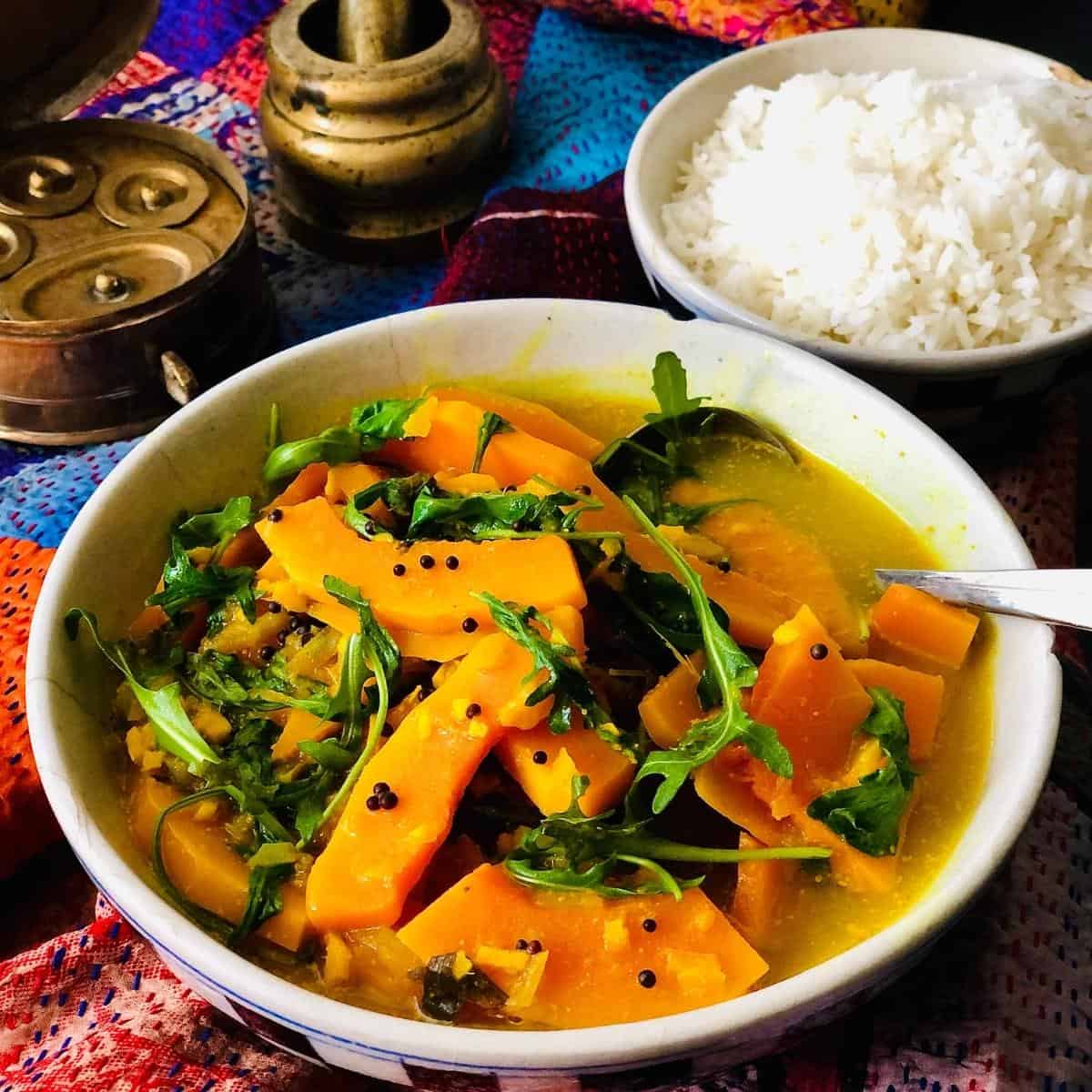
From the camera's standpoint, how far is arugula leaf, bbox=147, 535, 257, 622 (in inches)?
56.1

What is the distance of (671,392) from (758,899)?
737mm

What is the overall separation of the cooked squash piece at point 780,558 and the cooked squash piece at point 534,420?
142 millimetres

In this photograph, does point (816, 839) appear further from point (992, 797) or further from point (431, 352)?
point (431, 352)

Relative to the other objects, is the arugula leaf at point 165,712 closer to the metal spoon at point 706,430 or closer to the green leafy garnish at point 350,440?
the green leafy garnish at point 350,440

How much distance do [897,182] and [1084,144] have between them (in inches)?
16.7

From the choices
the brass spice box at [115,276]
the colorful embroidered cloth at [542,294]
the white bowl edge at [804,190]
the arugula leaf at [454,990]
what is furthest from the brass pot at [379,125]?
the arugula leaf at [454,990]

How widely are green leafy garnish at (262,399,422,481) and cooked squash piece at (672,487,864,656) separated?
0.40 m

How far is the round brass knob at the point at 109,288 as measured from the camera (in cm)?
215

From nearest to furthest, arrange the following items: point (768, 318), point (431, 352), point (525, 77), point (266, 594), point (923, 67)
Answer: point (266, 594) < point (431, 352) < point (768, 318) < point (923, 67) < point (525, 77)

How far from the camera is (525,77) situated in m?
3.04

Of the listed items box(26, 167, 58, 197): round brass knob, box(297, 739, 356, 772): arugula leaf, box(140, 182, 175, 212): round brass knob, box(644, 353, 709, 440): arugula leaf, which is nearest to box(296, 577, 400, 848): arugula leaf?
box(297, 739, 356, 772): arugula leaf

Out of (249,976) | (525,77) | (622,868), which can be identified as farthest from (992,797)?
(525,77)

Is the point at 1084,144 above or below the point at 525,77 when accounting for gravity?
above

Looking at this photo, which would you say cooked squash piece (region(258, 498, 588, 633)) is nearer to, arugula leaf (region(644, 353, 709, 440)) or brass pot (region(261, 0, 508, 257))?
arugula leaf (region(644, 353, 709, 440))
